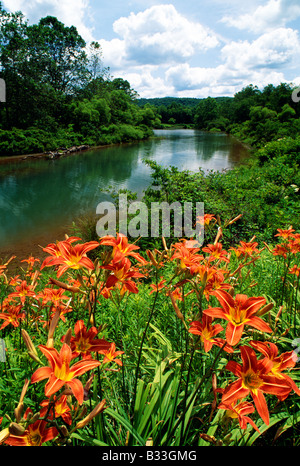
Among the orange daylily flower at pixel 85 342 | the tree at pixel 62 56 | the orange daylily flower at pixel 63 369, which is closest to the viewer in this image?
the orange daylily flower at pixel 63 369

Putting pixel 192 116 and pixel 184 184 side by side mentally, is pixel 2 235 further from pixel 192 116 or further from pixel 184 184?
pixel 192 116

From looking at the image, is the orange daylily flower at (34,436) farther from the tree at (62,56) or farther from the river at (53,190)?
the tree at (62,56)

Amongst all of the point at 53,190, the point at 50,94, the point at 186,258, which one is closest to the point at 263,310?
the point at 186,258

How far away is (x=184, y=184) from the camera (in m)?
5.99

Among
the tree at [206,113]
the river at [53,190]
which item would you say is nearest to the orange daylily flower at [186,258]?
the river at [53,190]

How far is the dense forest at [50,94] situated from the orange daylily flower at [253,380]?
2147 centimetres

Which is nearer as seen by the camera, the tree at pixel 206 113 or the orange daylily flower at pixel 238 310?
the orange daylily flower at pixel 238 310

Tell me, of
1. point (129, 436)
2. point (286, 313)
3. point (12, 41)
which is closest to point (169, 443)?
point (129, 436)

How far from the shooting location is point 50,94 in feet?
79.4

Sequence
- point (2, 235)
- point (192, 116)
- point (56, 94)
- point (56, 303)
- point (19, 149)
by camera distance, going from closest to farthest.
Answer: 1. point (56, 303)
2. point (2, 235)
3. point (19, 149)
4. point (56, 94)
5. point (192, 116)

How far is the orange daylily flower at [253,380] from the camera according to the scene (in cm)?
71

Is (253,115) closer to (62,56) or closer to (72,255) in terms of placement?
(62,56)

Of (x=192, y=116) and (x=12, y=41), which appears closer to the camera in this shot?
(x=12, y=41)
